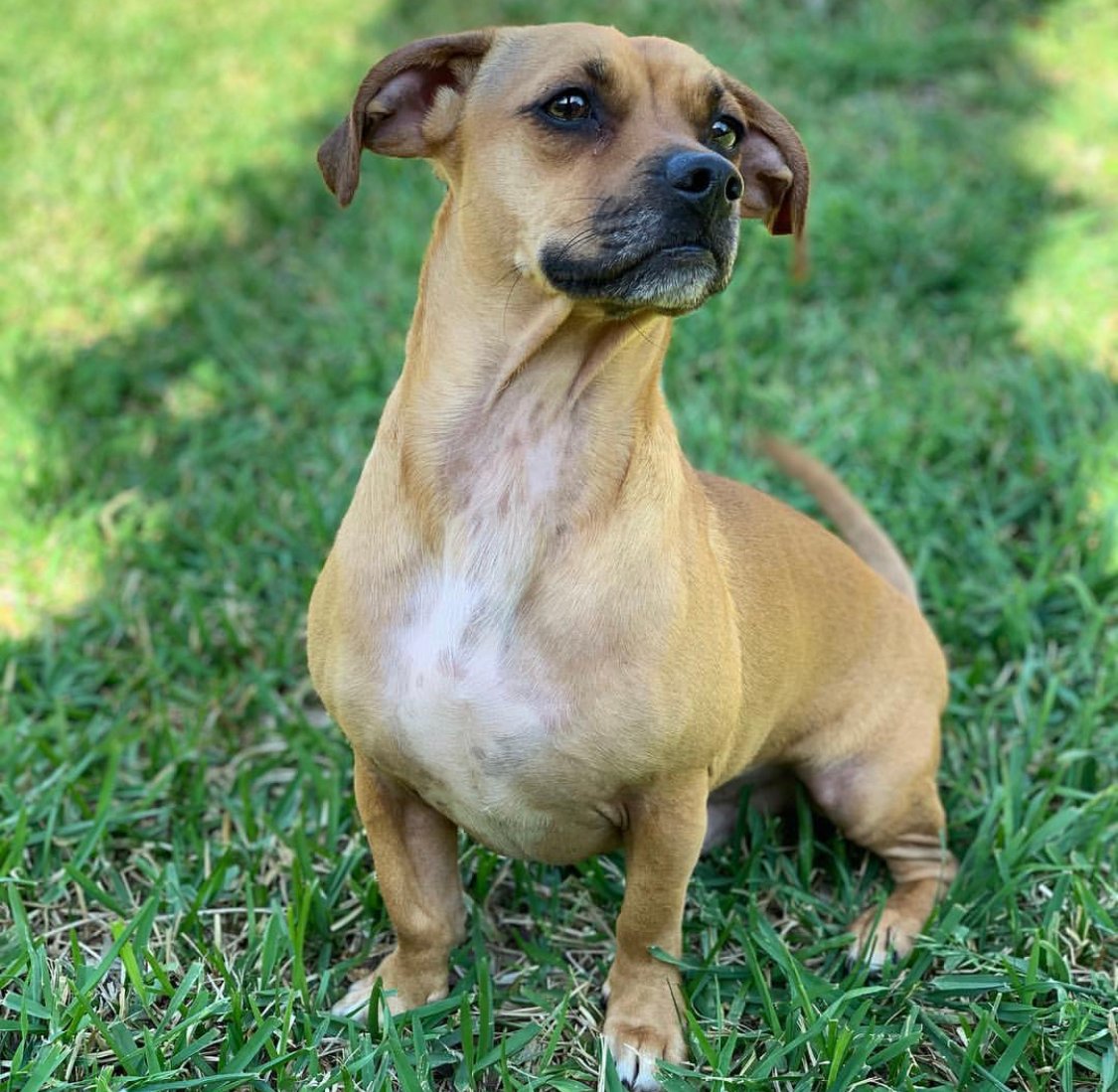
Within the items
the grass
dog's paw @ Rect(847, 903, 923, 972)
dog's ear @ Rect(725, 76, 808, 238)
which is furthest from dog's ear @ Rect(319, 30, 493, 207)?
dog's paw @ Rect(847, 903, 923, 972)

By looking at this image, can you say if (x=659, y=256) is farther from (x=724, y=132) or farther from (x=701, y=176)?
(x=724, y=132)

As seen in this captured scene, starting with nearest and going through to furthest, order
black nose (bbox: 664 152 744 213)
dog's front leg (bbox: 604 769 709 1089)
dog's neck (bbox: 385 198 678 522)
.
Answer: black nose (bbox: 664 152 744 213) < dog's neck (bbox: 385 198 678 522) < dog's front leg (bbox: 604 769 709 1089)

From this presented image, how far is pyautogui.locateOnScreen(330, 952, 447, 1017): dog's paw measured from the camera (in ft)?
8.80

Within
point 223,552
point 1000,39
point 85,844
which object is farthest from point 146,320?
point 1000,39

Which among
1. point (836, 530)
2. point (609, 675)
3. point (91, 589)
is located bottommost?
point (91, 589)

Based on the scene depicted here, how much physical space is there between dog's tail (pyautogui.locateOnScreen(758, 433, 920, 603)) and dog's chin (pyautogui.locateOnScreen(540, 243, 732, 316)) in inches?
59.5

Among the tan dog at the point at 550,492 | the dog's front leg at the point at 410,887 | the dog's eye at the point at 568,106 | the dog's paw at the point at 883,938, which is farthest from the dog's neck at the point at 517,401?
the dog's paw at the point at 883,938

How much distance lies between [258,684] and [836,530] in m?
1.75

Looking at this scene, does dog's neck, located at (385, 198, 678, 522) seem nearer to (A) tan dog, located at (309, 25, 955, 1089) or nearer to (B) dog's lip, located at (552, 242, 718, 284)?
(A) tan dog, located at (309, 25, 955, 1089)

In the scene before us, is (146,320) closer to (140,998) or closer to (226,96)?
(226,96)

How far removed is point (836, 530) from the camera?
3959 mm

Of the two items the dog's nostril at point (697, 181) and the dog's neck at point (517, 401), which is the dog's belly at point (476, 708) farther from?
the dog's nostril at point (697, 181)

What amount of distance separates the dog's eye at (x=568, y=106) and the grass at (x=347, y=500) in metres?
1.66

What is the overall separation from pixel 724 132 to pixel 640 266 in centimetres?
52
